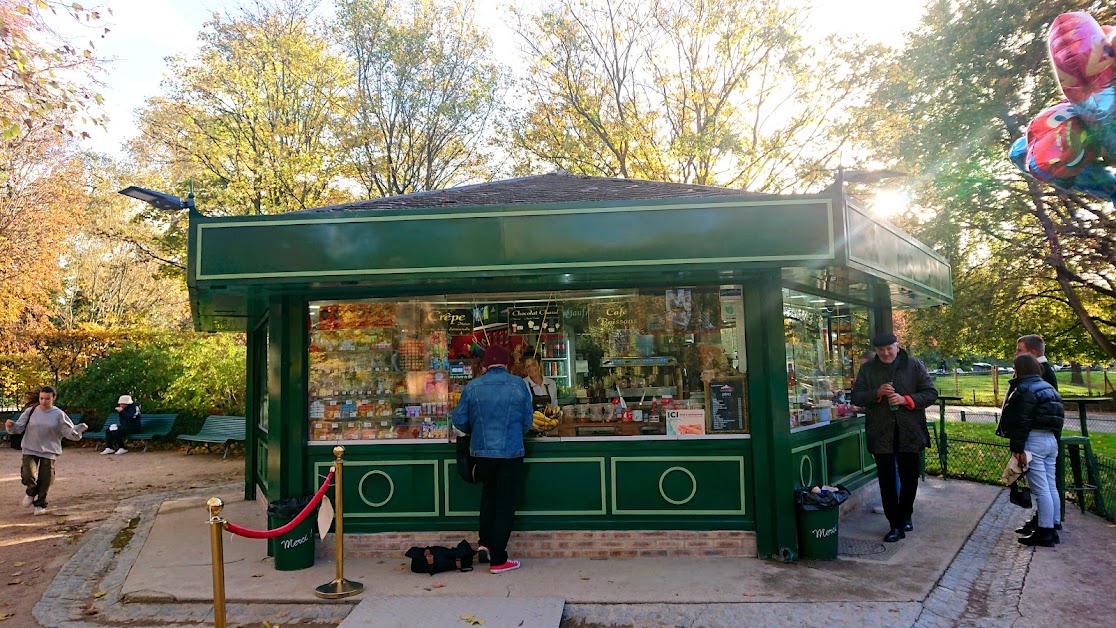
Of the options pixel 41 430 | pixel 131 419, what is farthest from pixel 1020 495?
pixel 131 419

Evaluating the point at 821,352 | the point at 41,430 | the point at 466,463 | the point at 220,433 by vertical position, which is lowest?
the point at 220,433

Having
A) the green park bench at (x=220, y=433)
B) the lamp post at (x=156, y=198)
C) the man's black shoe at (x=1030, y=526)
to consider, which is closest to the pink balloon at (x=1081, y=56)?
the man's black shoe at (x=1030, y=526)

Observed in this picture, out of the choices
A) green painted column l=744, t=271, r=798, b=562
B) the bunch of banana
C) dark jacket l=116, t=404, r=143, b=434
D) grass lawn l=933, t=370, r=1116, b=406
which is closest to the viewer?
green painted column l=744, t=271, r=798, b=562

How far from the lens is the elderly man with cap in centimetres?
664

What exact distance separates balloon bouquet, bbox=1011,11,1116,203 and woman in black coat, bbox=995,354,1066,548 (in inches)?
138

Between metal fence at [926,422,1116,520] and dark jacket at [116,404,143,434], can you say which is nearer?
metal fence at [926,422,1116,520]

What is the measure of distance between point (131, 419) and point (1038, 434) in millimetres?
16664

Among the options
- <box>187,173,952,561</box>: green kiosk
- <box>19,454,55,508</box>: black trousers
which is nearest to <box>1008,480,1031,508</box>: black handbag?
<box>187,173,952,561</box>: green kiosk

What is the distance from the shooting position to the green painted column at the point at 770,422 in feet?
20.0

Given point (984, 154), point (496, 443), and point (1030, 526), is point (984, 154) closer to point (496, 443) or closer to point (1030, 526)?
point (1030, 526)

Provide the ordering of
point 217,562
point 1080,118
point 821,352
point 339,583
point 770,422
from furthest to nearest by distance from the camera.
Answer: point 821,352 → point 770,422 → point 339,583 → point 217,562 → point 1080,118

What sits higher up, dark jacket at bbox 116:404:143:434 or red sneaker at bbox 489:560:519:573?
dark jacket at bbox 116:404:143:434

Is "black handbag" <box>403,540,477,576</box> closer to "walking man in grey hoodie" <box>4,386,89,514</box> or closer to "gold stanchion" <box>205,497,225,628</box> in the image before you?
"gold stanchion" <box>205,497,225,628</box>

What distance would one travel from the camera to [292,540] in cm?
598
